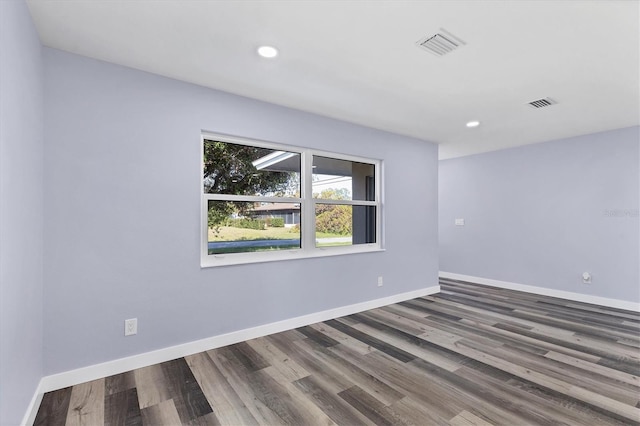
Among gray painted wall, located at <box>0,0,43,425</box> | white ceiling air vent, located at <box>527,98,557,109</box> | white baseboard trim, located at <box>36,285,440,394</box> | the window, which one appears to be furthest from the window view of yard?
white ceiling air vent, located at <box>527,98,557,109</box>

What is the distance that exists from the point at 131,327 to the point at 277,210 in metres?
1.70

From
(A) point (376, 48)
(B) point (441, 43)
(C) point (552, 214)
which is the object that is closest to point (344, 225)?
(A) point (376, 48)

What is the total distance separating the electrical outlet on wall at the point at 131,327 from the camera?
2.47 metres

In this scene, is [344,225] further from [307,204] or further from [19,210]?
[19,210]

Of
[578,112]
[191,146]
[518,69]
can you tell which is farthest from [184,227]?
[578,112]

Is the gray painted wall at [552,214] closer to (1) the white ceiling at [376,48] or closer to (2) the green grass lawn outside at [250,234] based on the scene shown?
(1) the white ceiling at [376,48]

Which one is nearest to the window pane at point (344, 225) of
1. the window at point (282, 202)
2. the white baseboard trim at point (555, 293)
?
the window at point (282, 202)

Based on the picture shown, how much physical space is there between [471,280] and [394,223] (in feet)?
8.22

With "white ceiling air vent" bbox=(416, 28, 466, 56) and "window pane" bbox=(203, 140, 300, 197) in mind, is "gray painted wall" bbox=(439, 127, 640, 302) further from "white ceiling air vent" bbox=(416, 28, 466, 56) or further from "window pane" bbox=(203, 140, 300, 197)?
"window pane" bbox=(203, 140, 300, 197)

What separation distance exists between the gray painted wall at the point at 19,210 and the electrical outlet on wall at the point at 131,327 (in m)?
0.51

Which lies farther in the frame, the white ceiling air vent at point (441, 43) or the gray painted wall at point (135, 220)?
the gray painted wall at point (135, 220)

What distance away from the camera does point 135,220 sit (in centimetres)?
254

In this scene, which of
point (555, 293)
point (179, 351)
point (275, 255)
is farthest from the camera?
point (555, 293)

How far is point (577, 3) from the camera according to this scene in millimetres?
1825
